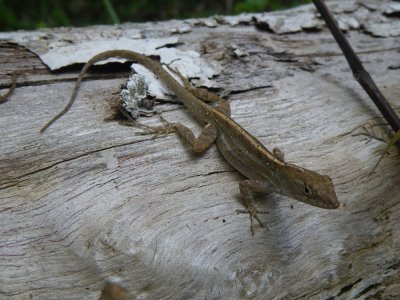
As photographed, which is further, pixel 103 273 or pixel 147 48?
pixel 147 48

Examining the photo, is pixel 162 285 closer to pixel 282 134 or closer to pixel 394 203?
pixel 282 134

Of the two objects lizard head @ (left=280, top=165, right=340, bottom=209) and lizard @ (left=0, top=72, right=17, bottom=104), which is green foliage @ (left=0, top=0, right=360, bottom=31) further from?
lizard head @ (left=280, top=165, right=340, bottom=209)

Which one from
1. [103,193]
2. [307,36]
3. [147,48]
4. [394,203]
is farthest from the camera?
[307,36]

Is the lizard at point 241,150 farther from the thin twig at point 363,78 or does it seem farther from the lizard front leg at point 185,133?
the thin twig at point 363,78

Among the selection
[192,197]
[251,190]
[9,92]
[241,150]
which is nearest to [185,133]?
[241,150]

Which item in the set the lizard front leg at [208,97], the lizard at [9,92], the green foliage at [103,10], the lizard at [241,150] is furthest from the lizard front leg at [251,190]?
the green foliage at [103,10]

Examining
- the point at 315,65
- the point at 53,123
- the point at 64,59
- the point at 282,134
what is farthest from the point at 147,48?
the point at 315,65

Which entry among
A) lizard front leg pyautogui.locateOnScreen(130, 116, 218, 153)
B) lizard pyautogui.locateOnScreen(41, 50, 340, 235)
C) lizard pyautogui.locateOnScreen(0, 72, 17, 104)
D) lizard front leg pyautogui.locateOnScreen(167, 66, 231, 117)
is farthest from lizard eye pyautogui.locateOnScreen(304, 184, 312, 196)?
lizard pyautogui.locateOnScreen(0, 72, 17, 104)

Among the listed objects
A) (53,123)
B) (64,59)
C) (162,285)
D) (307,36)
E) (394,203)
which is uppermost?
(307,36)
